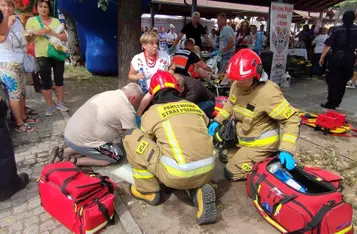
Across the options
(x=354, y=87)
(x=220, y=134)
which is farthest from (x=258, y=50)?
(x=220, y=134)

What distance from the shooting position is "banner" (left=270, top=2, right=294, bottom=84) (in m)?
7.42

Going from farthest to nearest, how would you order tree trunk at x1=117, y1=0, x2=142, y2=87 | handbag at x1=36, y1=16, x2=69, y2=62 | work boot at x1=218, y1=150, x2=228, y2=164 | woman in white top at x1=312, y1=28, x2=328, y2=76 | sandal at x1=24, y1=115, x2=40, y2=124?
woman in white top at x1=312, y1=28, x2=328, y2=76, tree trunk at x1=117, y1=0, x2=142, y2=87, sandal at x1=24, y1=115, x2=40, y2=124, handbag at x1=36, y1=16, x2=69, y2=62, work boot at x1=218, y1=150, x2=228, y2=164

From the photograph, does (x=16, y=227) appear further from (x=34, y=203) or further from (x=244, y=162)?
(x=244, y=162)

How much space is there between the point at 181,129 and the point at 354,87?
27.1 feet

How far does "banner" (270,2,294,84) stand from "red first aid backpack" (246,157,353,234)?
5778 mm

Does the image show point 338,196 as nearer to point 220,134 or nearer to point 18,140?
point 220,134

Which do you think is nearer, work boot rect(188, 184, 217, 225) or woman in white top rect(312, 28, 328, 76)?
work boot rect(188, 184, 217, 225)

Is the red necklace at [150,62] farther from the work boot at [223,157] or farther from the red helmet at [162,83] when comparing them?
the work boot at [223,157]

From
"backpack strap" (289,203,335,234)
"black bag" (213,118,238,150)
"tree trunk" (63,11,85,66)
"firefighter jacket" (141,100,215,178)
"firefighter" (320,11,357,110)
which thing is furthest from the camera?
"tree trunk" (63,11,85,66)

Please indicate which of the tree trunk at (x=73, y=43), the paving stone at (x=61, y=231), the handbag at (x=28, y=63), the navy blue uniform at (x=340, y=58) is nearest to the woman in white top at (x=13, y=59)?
the handbag at (x=28, y=63)

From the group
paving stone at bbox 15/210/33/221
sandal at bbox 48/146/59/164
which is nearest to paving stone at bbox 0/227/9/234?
paving stone at bbox 15/210/33/221

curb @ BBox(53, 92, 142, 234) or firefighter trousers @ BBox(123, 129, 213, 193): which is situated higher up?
firefighter trousers @ BBox(123, 129, 213, 193)

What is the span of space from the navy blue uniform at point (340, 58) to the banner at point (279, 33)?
190 cm

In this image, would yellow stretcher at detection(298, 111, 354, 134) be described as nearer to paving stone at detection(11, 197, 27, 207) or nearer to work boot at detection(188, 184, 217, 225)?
work boot at detection(188, 184, 217, 225)
